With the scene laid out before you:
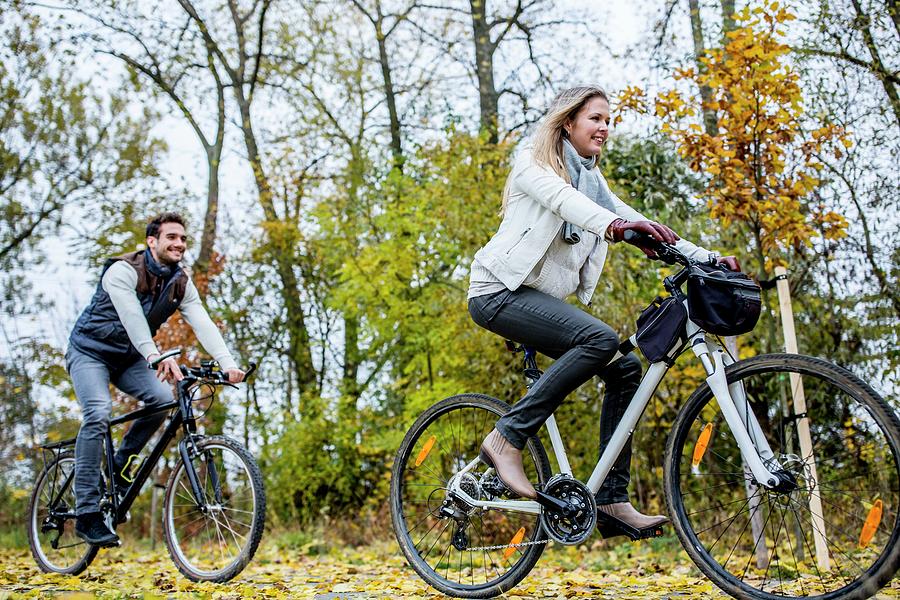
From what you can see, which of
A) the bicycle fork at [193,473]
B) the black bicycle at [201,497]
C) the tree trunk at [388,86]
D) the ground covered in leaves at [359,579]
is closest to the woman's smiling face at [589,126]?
the ground covered in leaves at [359,579]

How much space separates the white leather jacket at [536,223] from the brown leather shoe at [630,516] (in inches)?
32.4

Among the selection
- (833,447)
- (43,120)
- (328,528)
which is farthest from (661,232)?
(43,120)

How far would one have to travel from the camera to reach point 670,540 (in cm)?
664

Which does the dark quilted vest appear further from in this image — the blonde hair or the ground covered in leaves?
the blonde hair

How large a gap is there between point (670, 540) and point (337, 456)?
643 centimetres

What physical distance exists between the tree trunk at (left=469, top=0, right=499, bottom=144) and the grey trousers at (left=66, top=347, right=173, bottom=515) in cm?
831

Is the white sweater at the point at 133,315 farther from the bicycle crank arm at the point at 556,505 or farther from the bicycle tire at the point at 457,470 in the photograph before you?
the bicycle crank arm at the point at 556,505

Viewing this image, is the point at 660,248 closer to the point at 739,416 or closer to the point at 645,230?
the point at 645,230

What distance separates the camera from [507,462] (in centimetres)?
340

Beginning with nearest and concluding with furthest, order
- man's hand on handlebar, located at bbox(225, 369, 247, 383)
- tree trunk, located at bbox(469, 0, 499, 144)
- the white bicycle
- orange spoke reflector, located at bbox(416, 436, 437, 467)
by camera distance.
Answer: the white bicycle, orange spoke reflector, located at bbox(416, 436, 437, 467), man's hand on handlebar, located at bbox(225, 369, 247, 383), tree trunk, located at bbox(469, 0, 499, 144)

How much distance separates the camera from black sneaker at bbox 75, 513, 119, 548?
479cm

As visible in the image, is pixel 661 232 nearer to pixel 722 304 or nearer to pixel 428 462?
pixel 722 304

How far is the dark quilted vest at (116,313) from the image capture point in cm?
493

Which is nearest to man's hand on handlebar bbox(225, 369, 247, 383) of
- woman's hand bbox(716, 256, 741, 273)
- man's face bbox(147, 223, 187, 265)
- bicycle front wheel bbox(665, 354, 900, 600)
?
man's face bbox(147, 223, 187, 265)
